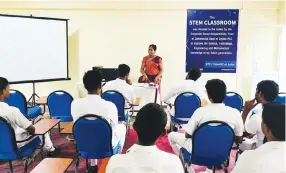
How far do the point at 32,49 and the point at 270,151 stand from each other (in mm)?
5365

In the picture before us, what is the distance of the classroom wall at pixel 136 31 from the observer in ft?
23.1

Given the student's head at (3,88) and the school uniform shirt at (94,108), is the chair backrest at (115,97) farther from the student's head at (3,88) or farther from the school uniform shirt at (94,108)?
the student's head at (3,88)

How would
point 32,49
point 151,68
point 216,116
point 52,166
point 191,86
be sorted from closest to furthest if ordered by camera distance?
point 52,166, point 216,116, point 191,86, point 32,49, point 151,68

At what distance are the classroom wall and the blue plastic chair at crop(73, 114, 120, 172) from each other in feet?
14.7

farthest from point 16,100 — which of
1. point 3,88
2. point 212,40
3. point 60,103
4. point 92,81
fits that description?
point 212,40

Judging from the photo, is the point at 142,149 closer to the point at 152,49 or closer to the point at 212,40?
the point at 152,49

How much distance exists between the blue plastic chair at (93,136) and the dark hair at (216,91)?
40.6 inches

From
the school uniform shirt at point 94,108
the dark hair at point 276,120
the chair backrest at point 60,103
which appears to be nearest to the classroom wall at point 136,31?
the chair backrest at point 60,103

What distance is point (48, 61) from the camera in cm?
625

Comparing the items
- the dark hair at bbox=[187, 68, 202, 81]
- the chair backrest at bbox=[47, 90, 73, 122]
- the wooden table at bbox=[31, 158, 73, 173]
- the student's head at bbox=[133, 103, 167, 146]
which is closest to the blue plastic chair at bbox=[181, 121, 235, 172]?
the student's head at bbox=[133, 103, 167, 146]

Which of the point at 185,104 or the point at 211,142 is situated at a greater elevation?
the point at 185,104

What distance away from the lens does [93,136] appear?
2.84 metres

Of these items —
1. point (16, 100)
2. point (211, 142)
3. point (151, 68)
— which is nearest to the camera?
point (211, 142)

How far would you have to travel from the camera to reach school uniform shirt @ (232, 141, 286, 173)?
158 centimetres
